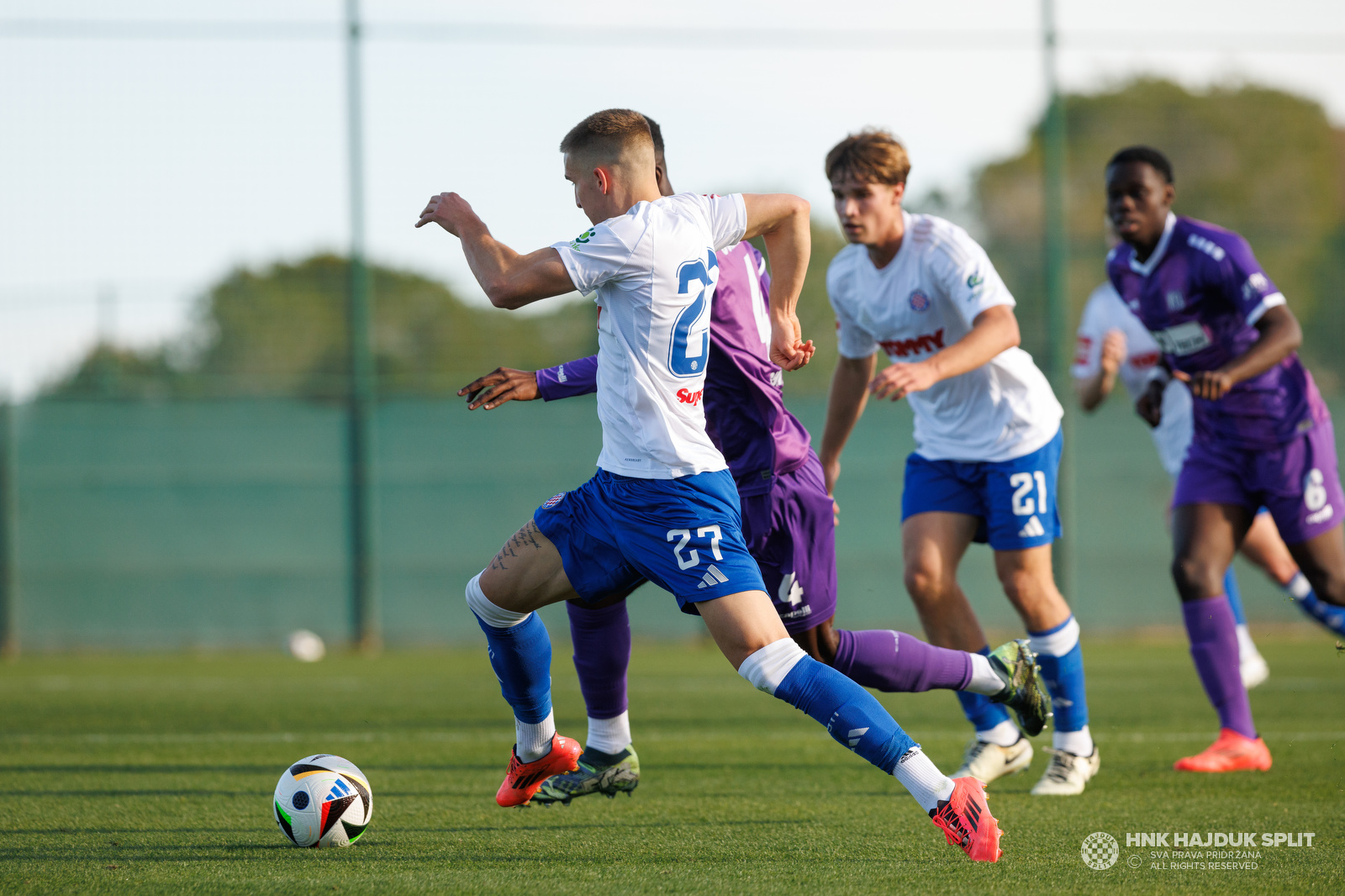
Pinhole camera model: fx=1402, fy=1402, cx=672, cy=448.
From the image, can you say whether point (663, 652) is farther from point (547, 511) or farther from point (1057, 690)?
point (547, 511)

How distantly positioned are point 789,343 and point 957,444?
4.81 feet

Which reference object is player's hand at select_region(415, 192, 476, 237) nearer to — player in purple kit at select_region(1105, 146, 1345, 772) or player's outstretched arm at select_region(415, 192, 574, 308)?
player's outstretched arm at select_region(415, 192, 574, 308)

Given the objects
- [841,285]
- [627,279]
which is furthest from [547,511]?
[841,285]

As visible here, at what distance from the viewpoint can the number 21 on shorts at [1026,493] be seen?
5.07 m

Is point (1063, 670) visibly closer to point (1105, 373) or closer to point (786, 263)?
point (1105, 373)

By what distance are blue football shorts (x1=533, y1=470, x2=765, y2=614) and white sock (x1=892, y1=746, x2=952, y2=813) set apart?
1.87 feet

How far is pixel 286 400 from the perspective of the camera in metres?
12.8

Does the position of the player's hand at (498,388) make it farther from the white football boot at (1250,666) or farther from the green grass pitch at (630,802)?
the white football boot at (1250,666)

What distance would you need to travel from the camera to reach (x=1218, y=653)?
5578 mm

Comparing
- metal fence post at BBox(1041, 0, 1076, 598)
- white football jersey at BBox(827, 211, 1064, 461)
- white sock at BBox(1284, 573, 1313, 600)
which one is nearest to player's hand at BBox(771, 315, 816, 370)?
white football jersey at BBox(827, 211, 1064, 461)

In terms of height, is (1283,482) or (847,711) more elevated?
(1283,482)

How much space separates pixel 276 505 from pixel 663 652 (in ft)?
12.4

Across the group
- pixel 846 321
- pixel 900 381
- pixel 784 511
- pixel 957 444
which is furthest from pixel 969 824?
pixel 846 321

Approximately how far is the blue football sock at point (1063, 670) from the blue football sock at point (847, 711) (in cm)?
175
